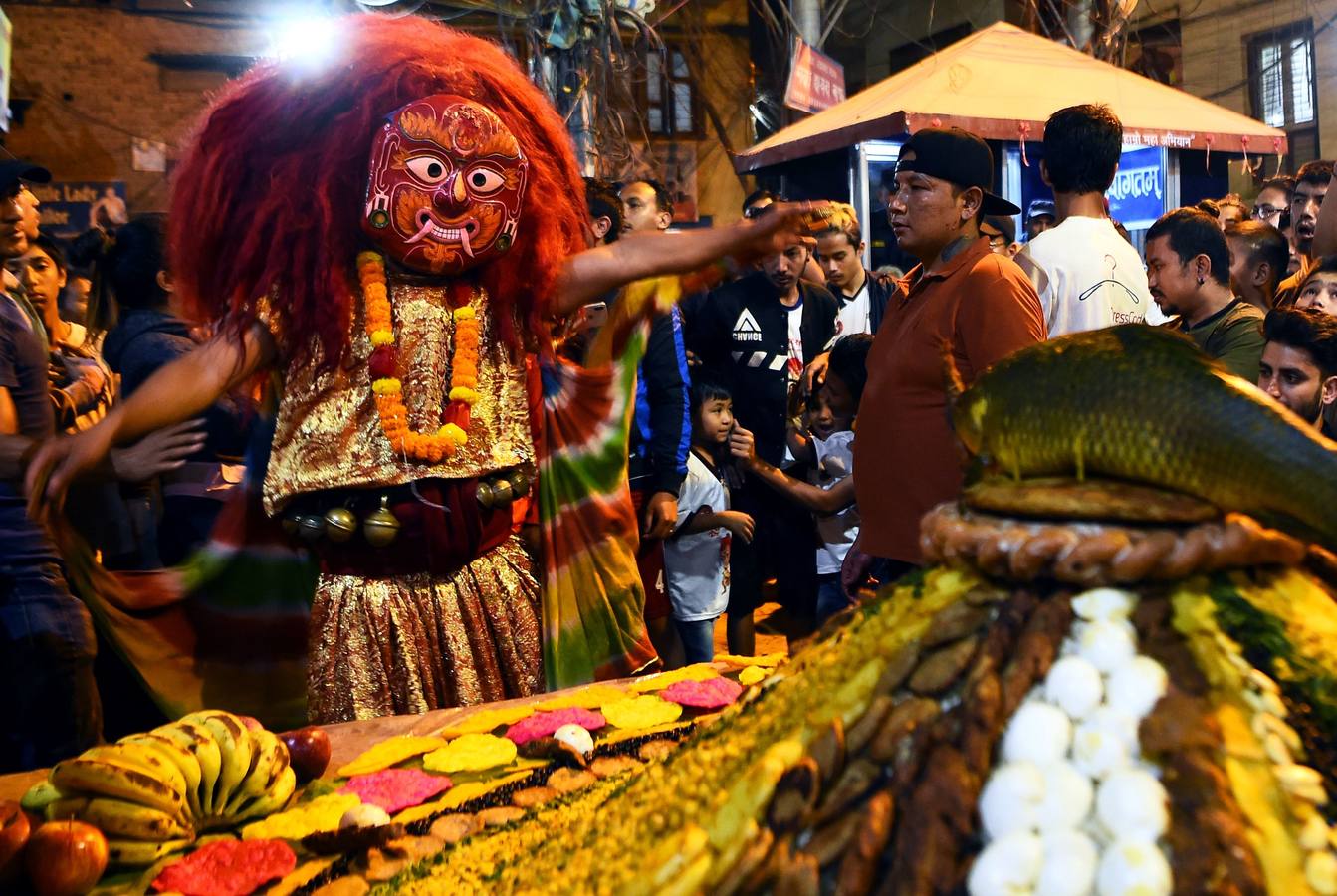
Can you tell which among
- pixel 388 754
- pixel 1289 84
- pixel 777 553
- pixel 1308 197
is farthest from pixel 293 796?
pixel 1289 84

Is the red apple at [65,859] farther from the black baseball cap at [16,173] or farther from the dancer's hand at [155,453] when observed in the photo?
the black baseball cap at [16,173]

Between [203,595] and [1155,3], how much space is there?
14920 millimetres

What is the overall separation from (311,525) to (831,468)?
90.9 inches

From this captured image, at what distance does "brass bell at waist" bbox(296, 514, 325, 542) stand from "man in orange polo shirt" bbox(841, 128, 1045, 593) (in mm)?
1418

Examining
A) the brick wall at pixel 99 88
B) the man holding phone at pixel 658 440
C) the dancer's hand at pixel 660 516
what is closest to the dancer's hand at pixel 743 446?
the man holding phone at pixel 658 440

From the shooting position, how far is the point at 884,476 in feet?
10.1

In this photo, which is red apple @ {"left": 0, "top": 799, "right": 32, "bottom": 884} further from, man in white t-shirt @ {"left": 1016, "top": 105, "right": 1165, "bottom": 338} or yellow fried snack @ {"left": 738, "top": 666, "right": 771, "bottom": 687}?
man in white t-shirt @ {"left": 1016, "top": 105, "right": 1165, "bottom": 338}

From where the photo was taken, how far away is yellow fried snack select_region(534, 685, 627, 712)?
179 cm

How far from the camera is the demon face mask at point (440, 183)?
251 cm

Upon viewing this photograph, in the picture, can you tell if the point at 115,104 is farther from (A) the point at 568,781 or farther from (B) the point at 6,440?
(A) the point at 568,781

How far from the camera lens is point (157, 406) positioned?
242 centimetres

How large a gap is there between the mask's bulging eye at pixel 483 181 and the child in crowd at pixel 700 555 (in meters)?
1.83

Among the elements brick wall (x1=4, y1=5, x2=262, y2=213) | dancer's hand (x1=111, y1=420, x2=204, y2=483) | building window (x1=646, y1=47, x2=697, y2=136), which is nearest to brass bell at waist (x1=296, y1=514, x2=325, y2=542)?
dancer's hand (x1=111, y1=420, x2=204, y2=483)

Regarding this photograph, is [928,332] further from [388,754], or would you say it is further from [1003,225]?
[1003,225]
